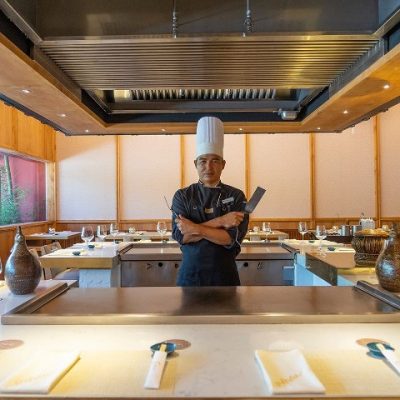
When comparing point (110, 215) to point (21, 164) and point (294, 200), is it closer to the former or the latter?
point (21, 164)

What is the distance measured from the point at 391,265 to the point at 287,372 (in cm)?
81

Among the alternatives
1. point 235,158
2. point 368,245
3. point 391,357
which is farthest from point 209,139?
point 235,158

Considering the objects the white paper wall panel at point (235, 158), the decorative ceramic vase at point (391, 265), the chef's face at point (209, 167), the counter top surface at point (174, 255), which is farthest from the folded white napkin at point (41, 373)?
the white paper wall panel at point (235, 158)

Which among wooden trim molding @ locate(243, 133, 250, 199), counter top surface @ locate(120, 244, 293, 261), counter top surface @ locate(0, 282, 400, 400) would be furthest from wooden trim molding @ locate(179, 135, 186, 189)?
counter top surface @ locate(0, 282, 400, 400)

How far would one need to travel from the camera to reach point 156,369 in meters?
0.95

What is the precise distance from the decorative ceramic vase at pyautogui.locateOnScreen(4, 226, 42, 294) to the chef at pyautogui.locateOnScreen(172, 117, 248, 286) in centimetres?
80

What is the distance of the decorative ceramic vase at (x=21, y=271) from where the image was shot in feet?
5.17

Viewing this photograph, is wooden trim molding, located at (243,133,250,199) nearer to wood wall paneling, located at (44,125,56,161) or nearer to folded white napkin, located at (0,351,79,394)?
wood wall paneling, located at (44,125,56,161)

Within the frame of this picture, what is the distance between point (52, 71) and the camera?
262cm

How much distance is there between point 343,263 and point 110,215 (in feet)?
22.3

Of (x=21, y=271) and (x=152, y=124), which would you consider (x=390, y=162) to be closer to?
(x=152, y=124)

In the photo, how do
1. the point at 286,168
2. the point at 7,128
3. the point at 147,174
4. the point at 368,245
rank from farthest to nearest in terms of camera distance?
the point at 147,174 < the point at 286,168 < the point at 7,128 < the point at 368,245

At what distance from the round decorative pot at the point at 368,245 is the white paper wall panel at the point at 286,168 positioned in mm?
6206

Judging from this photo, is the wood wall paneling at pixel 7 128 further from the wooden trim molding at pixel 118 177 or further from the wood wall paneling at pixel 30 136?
the wooden trim molding at pixel 118 177
